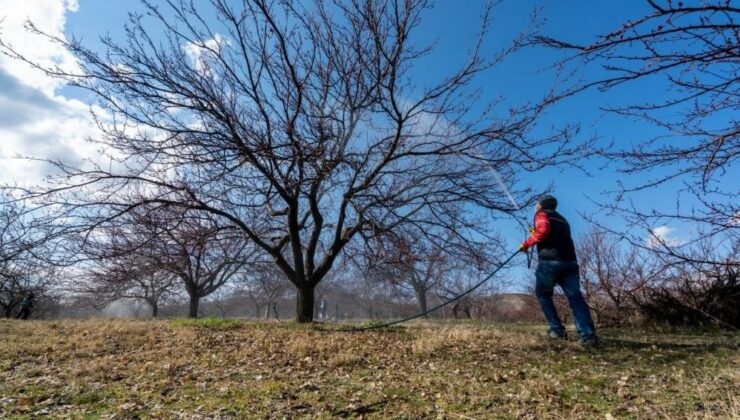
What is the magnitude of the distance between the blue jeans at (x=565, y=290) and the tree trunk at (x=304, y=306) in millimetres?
5762

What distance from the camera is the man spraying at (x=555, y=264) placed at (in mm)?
5822

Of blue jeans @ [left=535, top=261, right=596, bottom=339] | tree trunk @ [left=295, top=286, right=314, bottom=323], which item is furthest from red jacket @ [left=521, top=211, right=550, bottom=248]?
tree trunk @ [left=295, top=286, right=314, bottom=323]

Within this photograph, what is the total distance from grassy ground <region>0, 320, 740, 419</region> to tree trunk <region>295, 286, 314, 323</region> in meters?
2.95

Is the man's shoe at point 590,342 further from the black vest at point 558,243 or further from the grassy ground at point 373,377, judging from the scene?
the black vest at point 558,243

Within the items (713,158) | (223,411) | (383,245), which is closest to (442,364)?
(223,411)

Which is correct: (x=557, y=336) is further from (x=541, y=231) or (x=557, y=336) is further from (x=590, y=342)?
(x=541, y=231)

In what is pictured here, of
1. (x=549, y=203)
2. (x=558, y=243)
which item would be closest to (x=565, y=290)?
(x=558, y=243)

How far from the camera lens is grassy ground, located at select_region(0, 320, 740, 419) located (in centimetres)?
344

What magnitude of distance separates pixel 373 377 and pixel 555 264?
323 centimetres

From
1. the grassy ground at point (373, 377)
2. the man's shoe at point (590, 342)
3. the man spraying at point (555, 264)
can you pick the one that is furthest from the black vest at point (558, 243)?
the grassy ground at point (373, 377)

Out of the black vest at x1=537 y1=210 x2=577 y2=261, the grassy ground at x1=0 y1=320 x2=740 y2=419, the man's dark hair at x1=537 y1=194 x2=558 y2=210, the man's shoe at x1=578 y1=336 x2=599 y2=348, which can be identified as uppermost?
the man's dark hair at x1=537 y1=194 x2=558 y2=210

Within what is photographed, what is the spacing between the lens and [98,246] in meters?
7.63

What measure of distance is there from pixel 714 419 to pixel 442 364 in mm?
2723

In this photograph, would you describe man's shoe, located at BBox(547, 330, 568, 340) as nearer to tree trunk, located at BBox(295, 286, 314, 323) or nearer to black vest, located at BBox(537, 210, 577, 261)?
black vest, located at BBox(537, 210, 577, 261)
